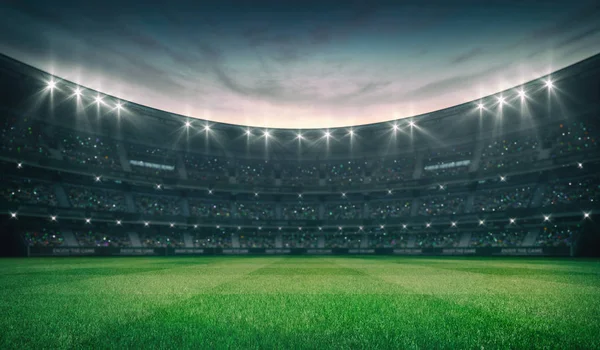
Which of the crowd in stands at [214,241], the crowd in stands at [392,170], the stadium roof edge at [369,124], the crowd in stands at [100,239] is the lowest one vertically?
the crowd in stands at [214,241]

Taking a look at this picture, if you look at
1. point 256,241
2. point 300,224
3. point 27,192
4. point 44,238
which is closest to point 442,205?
point 300,224

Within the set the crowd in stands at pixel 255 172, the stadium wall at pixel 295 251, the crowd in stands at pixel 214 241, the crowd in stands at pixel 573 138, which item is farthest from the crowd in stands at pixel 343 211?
the crowd in stands at pixel 573 138

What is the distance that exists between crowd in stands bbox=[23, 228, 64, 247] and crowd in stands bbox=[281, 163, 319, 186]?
30209 millimetres

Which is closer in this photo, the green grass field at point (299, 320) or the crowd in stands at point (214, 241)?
the green grass field at point (299, 320)

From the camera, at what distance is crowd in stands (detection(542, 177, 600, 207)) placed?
2856 cm

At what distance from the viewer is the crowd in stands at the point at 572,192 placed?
93.7ft

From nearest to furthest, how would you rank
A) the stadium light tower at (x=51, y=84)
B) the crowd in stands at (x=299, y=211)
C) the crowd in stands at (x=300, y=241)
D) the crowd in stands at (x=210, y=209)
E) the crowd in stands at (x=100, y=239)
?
the stadium light tower at (x=51, y=84) < the crowd in stands at (x=100, y=239) < the crowd in stands at (x=210, y=209) < the crowd in stands at (x=300, y=241) < the crowd in stands at (x=299, y=211)

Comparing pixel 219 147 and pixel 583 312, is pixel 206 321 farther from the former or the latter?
pixel 219 147

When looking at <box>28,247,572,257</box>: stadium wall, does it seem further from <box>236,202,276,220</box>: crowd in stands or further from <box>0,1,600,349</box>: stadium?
<box>236,202,276,220</box>: crowd in stands

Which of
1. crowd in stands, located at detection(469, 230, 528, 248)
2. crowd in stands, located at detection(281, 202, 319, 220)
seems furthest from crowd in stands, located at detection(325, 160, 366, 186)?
crowd in stands, located at detection(469, 230, 528, 248)

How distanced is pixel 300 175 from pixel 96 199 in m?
30.0

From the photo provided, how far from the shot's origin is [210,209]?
45.4 m

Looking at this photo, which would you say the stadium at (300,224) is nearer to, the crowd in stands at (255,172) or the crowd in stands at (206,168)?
the crowd in stands at (206,168)

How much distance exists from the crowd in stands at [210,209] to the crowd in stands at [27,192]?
1667cm
